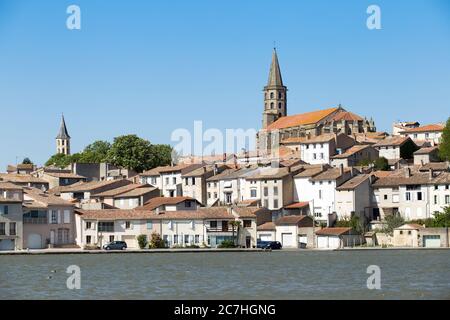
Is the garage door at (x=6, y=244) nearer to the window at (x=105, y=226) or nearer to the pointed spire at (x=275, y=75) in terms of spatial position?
the window at (x=105, y=226)

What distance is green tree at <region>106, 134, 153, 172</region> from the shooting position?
12206 cm

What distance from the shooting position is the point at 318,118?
141 metres

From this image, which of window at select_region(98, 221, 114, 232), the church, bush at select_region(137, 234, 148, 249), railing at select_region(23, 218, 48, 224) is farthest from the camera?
the church

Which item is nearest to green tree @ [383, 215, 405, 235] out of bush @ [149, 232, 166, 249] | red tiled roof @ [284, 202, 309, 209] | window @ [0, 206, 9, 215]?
red tiled roof @ [284, 202, 309, 209]

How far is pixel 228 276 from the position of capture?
5062 cm

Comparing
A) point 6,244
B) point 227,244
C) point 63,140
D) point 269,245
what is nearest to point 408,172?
point 269,245

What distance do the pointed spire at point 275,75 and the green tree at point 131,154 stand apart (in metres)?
49.0

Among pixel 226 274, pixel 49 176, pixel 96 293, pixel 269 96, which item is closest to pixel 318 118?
pixel 269 96

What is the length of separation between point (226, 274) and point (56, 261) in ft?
52.3

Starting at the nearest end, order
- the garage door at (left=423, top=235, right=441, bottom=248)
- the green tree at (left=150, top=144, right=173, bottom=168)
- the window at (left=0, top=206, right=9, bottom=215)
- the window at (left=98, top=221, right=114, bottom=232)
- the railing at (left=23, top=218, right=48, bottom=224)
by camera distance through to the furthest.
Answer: the window at (left=0, top=206, right=9, bottom=215), the railing at (left=23, top=218, right=48, bottom=224), the window at (left=98, top=221, right=114, bottom=232), the garage door at (left=423, top=235, right=441, bottom=248), the green tree at (left=150, top=144, right=173, bottom=168)

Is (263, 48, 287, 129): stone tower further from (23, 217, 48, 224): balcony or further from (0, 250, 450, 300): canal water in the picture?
(0, 250, 450, 300): canal water

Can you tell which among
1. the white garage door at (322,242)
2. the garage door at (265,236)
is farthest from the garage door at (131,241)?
the white garage door at (322,242)

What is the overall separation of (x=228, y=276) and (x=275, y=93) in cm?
11921
